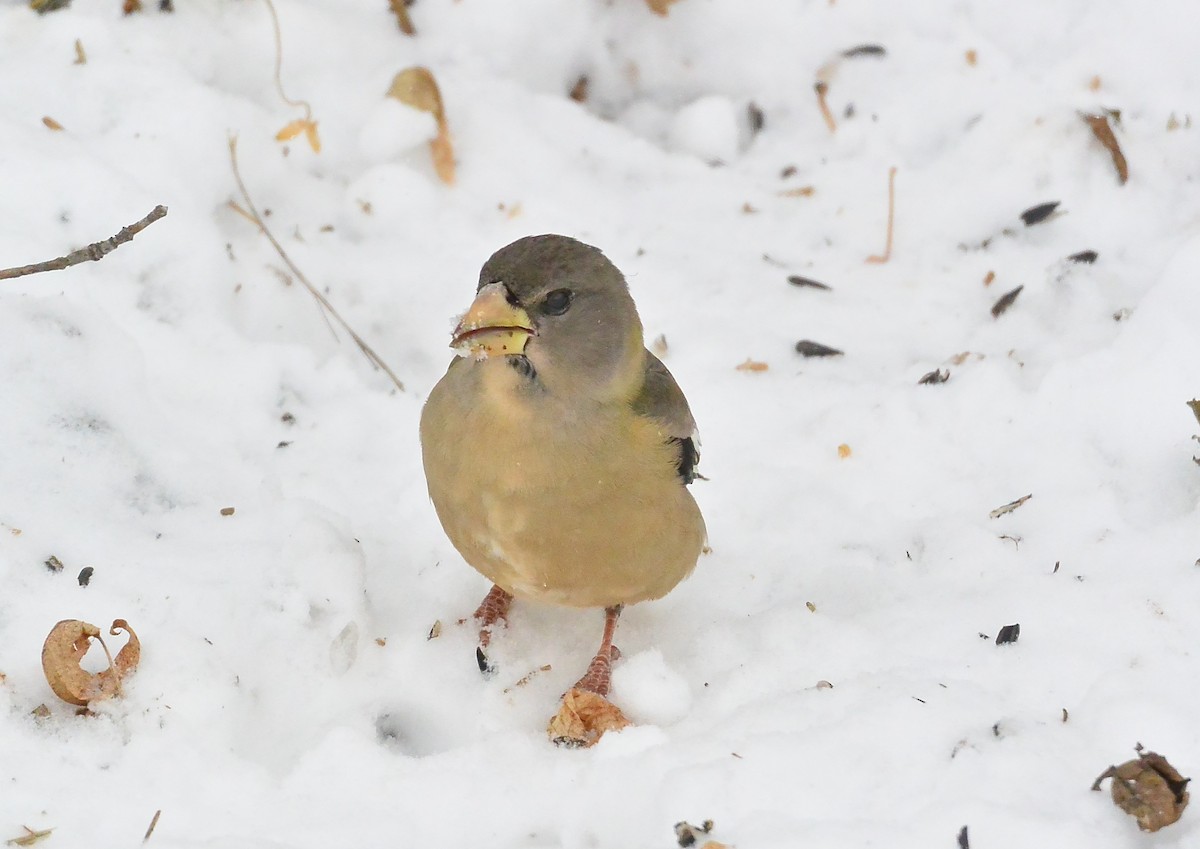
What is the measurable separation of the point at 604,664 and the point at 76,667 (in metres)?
1.32

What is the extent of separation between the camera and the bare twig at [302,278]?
4.23 metres

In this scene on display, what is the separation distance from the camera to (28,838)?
2.44 meters

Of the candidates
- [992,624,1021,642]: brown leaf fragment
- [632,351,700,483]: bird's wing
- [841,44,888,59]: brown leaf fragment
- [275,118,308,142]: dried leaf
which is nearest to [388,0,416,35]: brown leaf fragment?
[275,118,308,142]: dried leaf

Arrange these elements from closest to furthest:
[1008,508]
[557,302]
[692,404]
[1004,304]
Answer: [557,302]
[1008,508]
[692,404]
[1004,304]

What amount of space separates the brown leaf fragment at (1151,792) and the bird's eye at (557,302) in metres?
1.60

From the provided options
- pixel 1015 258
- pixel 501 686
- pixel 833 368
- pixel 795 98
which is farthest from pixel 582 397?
pixel 795 98

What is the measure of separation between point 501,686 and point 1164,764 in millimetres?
1618

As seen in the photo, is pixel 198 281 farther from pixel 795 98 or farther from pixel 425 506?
pixel 795 98

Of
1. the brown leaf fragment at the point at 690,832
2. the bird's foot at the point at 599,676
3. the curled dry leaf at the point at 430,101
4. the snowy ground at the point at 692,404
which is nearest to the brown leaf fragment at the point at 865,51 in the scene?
the snowy ground at the point at 692,404

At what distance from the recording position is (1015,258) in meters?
4.81

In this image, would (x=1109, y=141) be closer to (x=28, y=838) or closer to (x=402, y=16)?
(x=402, y=16)

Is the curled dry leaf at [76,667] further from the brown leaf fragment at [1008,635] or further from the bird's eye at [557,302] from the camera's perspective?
the brown leaf fragment at [1008,635]

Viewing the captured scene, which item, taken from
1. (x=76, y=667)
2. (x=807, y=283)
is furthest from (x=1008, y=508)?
(x=76, y=667)

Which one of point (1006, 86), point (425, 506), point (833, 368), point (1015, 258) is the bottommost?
point (425, 506)
